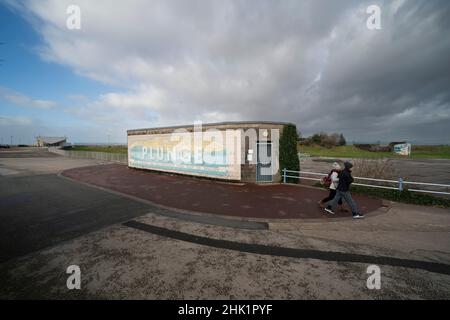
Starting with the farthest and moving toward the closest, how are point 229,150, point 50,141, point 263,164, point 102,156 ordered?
point 50,141
point 102,156
point 229,150
point 263,164

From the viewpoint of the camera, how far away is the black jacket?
5492 mm

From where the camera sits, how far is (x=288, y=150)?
36.6ft

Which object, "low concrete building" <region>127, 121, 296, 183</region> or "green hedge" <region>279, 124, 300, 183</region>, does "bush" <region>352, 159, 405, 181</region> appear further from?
"low concrete building" <region>127, 121, 296, 183</region>

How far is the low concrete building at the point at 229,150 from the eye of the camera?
10789mm

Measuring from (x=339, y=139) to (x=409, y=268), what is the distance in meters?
68.9

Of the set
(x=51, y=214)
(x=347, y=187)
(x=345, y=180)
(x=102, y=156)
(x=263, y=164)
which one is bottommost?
(x=51, y=214)

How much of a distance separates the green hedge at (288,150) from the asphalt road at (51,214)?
26.5 ft

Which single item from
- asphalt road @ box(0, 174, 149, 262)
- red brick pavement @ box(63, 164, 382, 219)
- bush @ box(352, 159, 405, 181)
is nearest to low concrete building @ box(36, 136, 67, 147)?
asphalt road @ box(0, 174, 149, 262)

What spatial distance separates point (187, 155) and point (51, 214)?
8.04 metres

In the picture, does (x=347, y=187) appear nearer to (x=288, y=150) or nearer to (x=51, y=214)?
(x=288, y=150)

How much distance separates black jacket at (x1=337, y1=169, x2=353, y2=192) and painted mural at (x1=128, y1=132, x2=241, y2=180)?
5968mm

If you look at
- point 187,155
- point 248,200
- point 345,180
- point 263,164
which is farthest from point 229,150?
point 345,180
